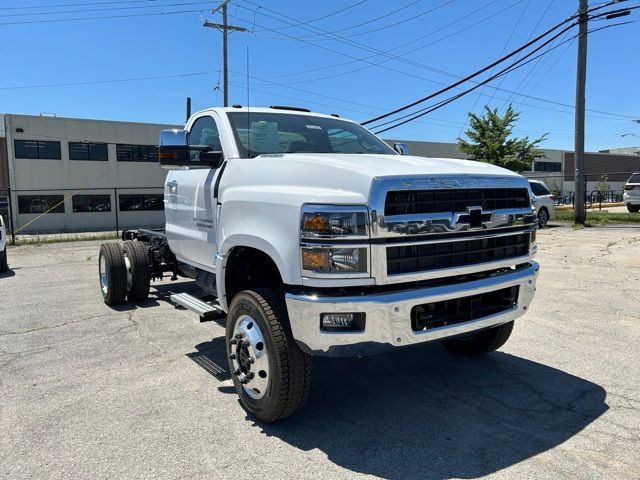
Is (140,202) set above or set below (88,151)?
below

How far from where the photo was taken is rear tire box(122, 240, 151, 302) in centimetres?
668

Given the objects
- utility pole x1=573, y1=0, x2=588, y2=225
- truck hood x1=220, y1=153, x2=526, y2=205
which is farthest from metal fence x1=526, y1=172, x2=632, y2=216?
truck hood x1=220, y1=153, x2=526, y2=205

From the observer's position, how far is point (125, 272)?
6766mm

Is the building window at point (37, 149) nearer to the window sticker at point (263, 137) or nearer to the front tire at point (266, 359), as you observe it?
the window sticker at point (263, 137)

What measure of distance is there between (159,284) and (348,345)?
627cm

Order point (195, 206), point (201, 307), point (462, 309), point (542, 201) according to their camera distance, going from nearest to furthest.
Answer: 1. point (462, 309)
2. point (201, 307)
3. point (195, 206)
4. point (542, 201)

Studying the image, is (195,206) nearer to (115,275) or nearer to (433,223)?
(433,223)

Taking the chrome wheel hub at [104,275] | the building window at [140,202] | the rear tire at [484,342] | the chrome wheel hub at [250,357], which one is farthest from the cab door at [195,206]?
the building window at [140,202]

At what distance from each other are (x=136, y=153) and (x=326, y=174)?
32750mm

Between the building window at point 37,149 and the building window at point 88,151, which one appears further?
the building window at point 88,151

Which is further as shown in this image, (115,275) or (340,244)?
(115,275)

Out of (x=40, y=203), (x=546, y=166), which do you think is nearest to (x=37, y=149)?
(x=40, y=203)

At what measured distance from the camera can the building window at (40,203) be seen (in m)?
29.7

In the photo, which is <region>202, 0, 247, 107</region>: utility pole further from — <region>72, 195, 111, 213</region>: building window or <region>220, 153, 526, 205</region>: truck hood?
<region>220, 153, 526, 205</region>: truck hood
